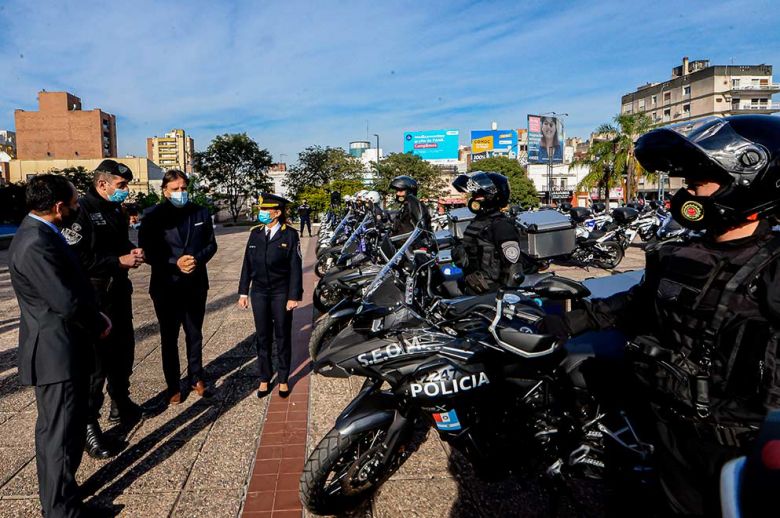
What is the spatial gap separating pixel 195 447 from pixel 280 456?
0.63 meters

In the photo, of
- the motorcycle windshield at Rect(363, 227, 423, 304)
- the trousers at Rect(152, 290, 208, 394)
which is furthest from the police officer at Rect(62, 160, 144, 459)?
the motorcycle windshield at Rect(363, 227, 423, 304)

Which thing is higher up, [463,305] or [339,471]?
[463,305]

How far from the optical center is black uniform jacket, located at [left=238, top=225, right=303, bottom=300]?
4.34 metres

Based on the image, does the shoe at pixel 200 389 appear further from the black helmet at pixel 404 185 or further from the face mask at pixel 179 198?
the black helmet at pixel 404 185

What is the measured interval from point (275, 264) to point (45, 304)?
1.95 m

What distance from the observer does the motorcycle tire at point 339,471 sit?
2500mm

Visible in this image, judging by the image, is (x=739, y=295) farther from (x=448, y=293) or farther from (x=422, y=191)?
(x=422, y=191)

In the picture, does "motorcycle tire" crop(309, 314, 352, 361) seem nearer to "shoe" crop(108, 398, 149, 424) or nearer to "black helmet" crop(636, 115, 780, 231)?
"shoe" crop(108, 398, 149, 424)

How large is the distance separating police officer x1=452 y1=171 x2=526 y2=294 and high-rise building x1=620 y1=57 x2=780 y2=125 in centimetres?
7409

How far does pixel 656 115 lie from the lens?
269 feet

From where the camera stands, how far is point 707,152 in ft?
5.80

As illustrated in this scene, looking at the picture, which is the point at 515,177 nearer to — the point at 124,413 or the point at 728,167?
the point at 124,413

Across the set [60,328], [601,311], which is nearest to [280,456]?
[60,328]

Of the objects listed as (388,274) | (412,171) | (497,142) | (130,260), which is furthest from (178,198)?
(497,142)
